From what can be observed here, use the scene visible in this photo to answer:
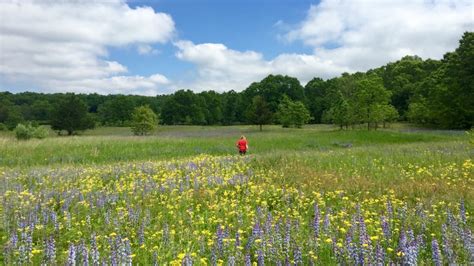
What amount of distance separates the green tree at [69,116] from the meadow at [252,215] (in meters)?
62.4

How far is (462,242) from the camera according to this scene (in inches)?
217

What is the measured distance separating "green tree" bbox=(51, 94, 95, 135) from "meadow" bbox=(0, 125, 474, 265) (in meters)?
62.4

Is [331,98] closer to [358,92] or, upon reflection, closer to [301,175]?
[358,92]

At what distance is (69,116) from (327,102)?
60.4m

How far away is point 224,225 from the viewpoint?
23.3ft

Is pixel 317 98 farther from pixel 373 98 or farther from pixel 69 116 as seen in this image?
pixel 69 116

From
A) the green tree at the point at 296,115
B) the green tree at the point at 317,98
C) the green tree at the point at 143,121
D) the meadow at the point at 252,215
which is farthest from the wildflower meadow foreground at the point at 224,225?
the green tree at the point at 317,98

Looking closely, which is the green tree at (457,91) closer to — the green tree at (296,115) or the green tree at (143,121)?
the green tree at (296,115)

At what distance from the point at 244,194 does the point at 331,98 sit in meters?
88.3

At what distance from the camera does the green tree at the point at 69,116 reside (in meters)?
70.9

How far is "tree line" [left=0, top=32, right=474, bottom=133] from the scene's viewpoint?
157 ft

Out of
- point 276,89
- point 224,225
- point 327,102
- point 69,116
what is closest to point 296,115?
point 327,102

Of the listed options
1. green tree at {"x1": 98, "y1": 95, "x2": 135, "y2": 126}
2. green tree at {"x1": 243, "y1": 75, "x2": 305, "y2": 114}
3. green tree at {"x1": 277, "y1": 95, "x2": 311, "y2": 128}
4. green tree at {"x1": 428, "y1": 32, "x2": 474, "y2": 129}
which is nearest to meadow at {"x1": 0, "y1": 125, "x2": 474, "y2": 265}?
green tree at {"x1": 428, "y1": 32, "x2": 474, "y2": 129}

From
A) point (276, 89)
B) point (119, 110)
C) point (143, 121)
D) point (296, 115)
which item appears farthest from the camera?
point (119, 110)
